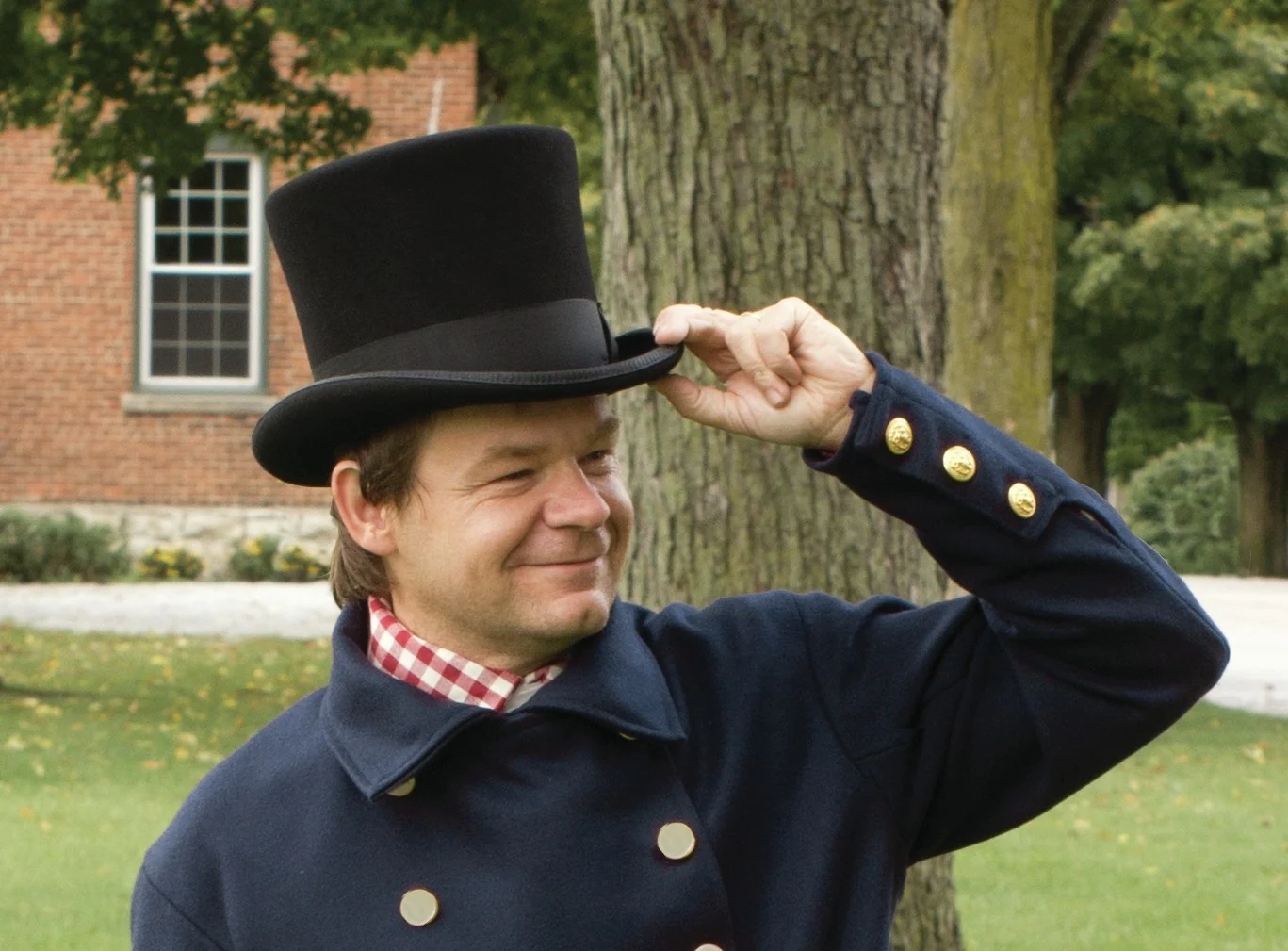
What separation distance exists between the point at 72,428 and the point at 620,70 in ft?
53.9

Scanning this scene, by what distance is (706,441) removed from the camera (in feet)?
16.2

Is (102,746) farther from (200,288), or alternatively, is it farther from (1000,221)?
(200,288)

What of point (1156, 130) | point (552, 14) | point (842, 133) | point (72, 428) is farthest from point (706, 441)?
point (1156, 130)

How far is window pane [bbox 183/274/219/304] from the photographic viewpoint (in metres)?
20.6

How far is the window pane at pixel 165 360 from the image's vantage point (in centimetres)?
2069

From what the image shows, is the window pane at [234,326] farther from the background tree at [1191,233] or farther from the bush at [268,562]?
the background tree at [1191,233]

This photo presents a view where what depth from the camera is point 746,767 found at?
2.59 meters

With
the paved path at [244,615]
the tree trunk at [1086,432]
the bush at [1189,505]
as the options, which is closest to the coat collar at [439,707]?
the paved path at [244,615]

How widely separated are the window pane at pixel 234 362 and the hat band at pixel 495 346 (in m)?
18.2

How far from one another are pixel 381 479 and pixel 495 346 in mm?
242

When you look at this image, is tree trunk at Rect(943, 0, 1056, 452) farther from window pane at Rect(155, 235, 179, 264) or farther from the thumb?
window pane at Rect(155, 235, 179, 264)

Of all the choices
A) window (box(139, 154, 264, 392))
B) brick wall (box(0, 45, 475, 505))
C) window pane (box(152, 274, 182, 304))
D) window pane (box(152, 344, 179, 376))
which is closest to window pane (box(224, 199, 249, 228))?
window (box(139, 154, 264, 392))

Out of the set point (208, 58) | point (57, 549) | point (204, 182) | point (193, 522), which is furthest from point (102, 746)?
point (204, 182)

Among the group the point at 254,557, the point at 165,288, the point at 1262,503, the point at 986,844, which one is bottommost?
the point at 1262,503
